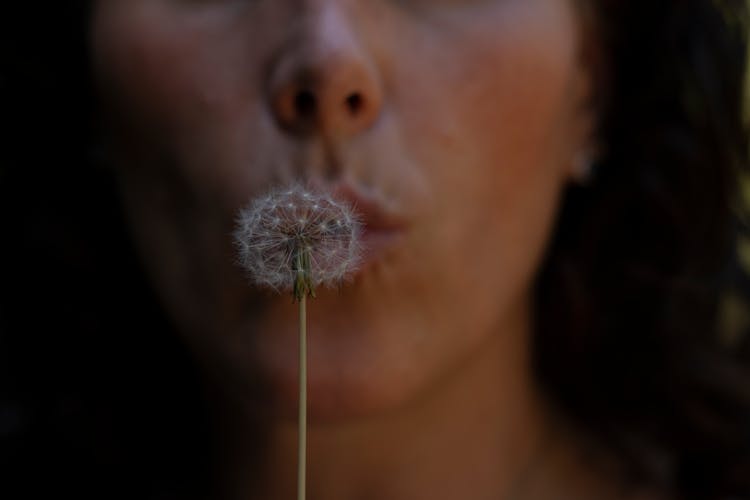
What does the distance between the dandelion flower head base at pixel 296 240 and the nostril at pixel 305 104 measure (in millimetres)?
256

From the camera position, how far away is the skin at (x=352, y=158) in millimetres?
1198

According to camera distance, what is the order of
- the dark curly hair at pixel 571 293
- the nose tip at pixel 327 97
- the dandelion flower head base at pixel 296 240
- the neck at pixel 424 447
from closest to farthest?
the dandelion flower head base at pixel 296 240
the nose tip at pixel 327 97
the neck at pixel 424 447
the dark curly hair at pixel 571 293

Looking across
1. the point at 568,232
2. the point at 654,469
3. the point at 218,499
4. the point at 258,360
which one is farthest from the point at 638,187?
the point at 218,499

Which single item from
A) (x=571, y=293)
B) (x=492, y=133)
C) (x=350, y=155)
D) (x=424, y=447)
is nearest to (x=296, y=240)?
(x=350, y=155)

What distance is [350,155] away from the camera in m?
1.18

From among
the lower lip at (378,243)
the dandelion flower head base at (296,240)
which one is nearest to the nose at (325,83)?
the lower lip at (378,243)

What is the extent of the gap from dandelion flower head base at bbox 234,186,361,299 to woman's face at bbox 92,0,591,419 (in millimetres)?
225

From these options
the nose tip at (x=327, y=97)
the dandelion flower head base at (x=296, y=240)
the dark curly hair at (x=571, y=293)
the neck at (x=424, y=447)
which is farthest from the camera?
the dark curly hair at (x=571, y=293)

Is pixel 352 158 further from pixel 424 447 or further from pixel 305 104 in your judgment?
pixel 424 447

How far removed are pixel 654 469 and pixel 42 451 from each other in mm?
1052

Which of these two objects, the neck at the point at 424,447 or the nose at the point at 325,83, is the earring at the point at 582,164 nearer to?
the neck at the point at 424,447

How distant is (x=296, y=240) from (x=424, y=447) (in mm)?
723

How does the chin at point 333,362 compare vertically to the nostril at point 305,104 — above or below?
below

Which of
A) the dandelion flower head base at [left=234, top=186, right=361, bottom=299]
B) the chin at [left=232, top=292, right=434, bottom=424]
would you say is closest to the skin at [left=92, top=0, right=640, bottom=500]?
the chin at [left=232, top=292, right=434, bottom=424]
